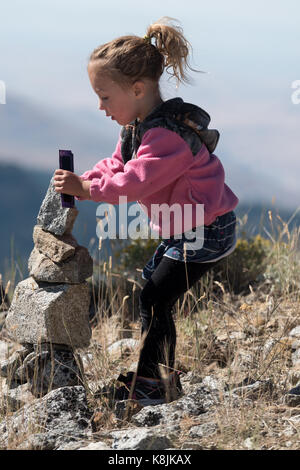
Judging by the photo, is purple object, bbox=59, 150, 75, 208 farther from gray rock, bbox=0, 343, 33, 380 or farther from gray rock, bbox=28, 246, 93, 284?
gray rock, bbox=0, 343, 33, 380

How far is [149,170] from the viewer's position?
3748 mm

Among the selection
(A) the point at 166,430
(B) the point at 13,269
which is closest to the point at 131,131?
(A) the point at 166,430

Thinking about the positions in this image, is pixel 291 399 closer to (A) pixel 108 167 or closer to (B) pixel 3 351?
(A) pixel 108 167

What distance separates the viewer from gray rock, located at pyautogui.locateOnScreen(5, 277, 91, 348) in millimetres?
4266

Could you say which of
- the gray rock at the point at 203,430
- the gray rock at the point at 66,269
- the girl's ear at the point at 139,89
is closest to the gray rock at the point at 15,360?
the gray rock at the point at 66,269

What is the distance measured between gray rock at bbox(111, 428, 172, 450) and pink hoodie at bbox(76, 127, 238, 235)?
4.09 feet

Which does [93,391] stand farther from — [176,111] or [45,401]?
[176,111]

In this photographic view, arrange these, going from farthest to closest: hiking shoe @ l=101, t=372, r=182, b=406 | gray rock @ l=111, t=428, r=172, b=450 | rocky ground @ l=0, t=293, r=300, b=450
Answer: hiking shoe @ l=101, t=372, r=182, b=406 → rocky ground @ l=0, t=293, r=300, b=450 → gray rock @ l=111, t=428, r=172, b=450

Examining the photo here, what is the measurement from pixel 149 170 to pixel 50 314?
1168 mm

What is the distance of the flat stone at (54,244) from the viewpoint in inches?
168

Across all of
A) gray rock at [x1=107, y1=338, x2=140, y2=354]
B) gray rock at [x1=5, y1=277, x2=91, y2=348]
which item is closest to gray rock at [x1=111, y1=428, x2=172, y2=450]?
gray rock at [x1=5, y1=277, x2=91, y2=348]

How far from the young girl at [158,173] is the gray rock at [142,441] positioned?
0.60 m

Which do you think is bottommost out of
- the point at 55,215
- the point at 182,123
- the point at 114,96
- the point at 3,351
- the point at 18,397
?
the point at 18,397

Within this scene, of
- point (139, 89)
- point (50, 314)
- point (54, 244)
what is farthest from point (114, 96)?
point (50, 314)
